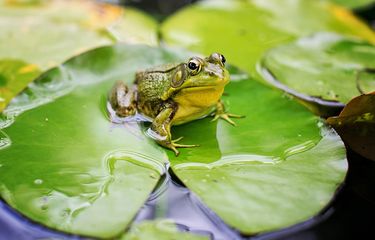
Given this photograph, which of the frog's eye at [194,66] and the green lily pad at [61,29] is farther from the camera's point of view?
the green lily pad at [61,29]

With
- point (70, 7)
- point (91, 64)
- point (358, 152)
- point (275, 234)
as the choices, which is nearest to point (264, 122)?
point (358, 152)

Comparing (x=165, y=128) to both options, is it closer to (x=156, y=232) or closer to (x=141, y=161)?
(x=141, y=161)

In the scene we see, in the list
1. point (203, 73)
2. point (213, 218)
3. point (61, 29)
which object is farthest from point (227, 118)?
point (61, 29)

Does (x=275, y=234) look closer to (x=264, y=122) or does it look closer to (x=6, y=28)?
(x=264, y=122)

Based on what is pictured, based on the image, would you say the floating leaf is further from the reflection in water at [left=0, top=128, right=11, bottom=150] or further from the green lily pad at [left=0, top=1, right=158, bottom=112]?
the reflection in water at [left=0, top=128, right=11, bottom=150]

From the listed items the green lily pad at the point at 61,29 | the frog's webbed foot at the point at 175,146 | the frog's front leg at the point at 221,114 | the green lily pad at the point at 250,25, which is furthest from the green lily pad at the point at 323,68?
the green lily pad at the point at 61,29

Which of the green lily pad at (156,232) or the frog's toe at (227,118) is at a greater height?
the frog's toe at (227,118)

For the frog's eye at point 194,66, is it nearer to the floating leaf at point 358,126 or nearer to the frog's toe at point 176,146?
the frog's toe at point 176,146
